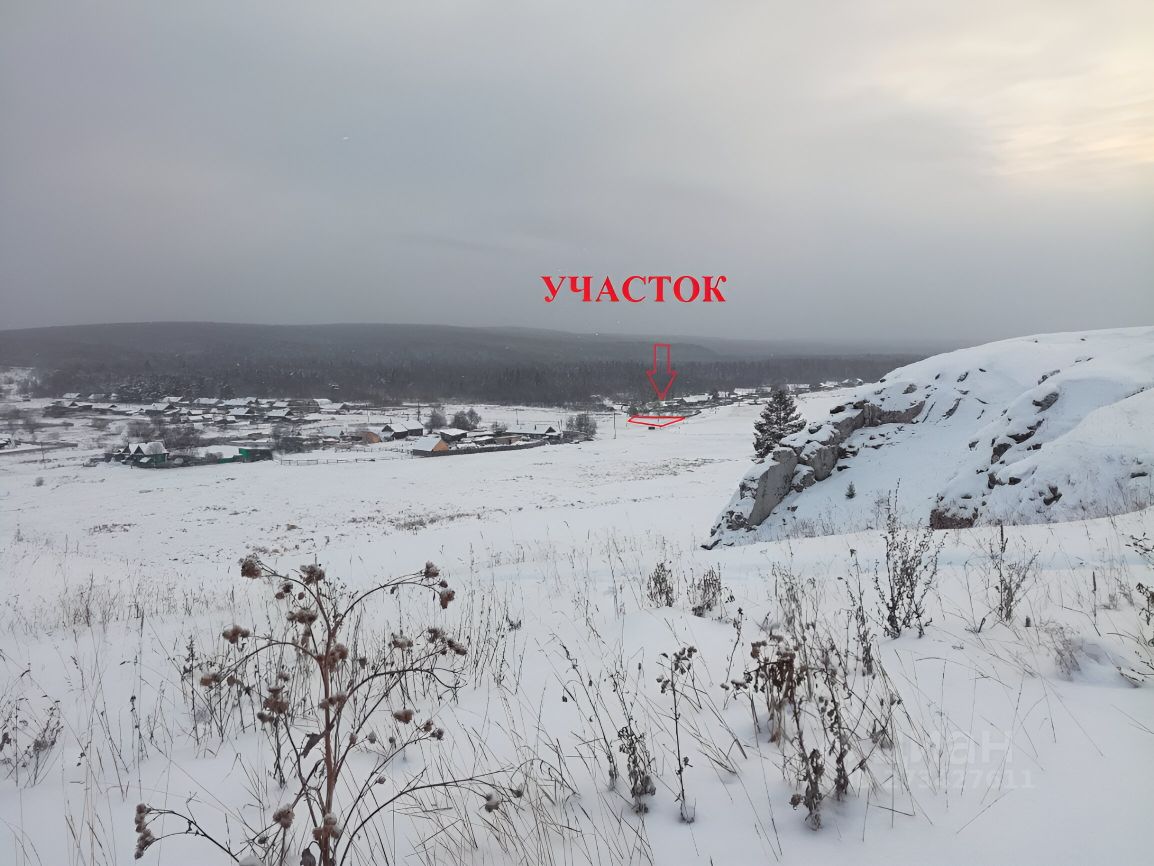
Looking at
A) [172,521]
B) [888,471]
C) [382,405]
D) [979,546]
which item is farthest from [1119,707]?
[382,405]

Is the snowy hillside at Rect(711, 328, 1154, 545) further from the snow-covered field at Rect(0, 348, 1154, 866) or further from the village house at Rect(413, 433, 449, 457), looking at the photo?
the village house at Rect(413, 433, 449, 457)

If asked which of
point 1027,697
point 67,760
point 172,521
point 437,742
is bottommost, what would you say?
point 172,521

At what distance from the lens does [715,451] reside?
46.4 metres

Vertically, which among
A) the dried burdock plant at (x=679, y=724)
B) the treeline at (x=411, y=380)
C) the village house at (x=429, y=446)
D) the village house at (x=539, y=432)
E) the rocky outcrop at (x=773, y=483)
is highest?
the treeline at (x=411, y=380)

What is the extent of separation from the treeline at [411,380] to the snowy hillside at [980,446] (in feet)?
246

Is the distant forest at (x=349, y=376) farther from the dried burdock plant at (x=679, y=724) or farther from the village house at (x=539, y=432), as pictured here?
the dried burdock plant at (x=679, y=724)

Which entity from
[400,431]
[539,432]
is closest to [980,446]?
[539,432]

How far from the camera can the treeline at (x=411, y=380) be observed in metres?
88.1

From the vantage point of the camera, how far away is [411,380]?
111 metres

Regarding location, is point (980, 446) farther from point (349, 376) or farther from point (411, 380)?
point (349, 376)

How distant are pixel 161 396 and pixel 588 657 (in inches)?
3943

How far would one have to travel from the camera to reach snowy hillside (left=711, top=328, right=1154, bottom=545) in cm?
841

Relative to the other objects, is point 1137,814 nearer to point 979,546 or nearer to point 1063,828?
point 1063,828

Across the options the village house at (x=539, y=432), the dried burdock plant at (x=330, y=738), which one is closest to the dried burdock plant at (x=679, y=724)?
the dried burdock plant at (x=330, y=738)
